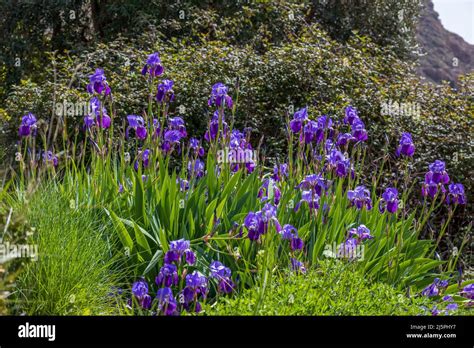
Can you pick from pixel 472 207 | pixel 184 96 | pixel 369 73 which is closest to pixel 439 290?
pixel 472 207

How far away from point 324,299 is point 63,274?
135cm

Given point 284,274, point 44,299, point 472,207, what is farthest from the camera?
point 472,207

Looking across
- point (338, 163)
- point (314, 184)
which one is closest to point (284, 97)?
point (338, 163)

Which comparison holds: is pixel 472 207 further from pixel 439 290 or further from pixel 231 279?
pixel 231 279

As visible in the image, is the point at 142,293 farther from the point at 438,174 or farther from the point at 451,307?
the point at 438,174

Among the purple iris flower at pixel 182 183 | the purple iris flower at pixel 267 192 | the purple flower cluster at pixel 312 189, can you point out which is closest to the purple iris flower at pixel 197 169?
the purple iris flower at pixel 182 183

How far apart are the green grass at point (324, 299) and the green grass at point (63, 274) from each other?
24.9 inches

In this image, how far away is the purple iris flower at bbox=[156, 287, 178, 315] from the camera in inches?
141

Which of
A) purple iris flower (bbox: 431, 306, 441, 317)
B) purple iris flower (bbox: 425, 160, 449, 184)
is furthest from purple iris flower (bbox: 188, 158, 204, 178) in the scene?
purple iris flower (bbox: 431, 306, 441, 317)

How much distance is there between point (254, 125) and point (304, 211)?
2994 mm

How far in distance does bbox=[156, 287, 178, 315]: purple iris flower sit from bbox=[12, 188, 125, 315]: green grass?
18.5 inches

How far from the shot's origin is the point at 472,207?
24.4ft

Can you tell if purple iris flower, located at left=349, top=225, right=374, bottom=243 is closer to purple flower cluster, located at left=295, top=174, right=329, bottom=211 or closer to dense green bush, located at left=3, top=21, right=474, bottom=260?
purple flower cluster, located at left=295, top=174, right=329, bottom=211

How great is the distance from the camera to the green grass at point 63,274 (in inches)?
152
